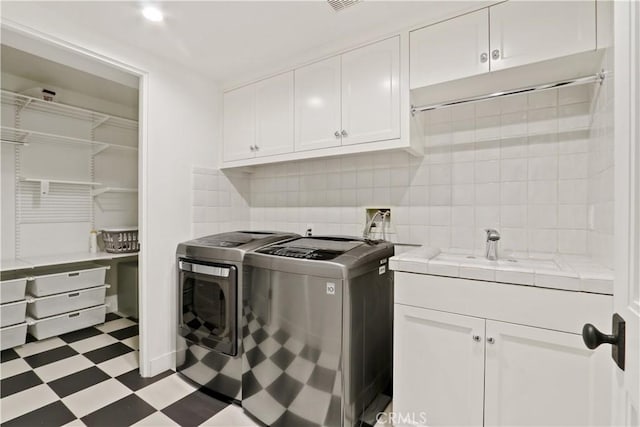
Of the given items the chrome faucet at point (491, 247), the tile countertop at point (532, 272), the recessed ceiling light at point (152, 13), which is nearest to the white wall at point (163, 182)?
the recessed ceiling light at point (152, 13)

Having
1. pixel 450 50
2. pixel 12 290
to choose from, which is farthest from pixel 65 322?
pixel 450 50

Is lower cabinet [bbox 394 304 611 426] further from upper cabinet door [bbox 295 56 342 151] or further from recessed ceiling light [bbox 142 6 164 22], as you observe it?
recessed ceiling light [bbox 142 6 164 22]

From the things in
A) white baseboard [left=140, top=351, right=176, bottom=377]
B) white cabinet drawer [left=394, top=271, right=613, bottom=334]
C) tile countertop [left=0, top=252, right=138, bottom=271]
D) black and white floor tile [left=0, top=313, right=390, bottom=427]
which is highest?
white cabinet drawer [left=394, top=271, right=613, bottom=334]

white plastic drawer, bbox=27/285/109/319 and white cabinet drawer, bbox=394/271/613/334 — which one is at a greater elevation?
white cabinet drawer, bbox=394/271/613/334

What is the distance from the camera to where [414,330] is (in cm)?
148

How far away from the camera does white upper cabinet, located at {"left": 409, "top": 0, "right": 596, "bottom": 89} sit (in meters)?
1.37

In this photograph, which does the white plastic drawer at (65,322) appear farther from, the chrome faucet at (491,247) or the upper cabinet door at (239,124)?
the chrome faucet at (491,247)

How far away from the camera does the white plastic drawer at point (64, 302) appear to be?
2.63 meters

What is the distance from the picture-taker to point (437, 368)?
1419 millimetres

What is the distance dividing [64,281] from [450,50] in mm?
3516

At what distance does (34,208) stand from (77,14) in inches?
79.5

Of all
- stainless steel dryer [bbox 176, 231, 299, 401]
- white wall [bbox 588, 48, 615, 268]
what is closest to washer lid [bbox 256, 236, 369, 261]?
stainless steel dryer [bbox 176, 231, 299, 401]

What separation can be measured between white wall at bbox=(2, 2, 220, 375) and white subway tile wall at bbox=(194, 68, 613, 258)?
178 mm

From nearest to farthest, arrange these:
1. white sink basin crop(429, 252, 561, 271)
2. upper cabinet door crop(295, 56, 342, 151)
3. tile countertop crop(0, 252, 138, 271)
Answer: white sink basin crop(429, 252, 561, 271)
upper cabinet door crop(295, 56, 342, 151)
tile countertop crop(0, 252, 138, 271)
